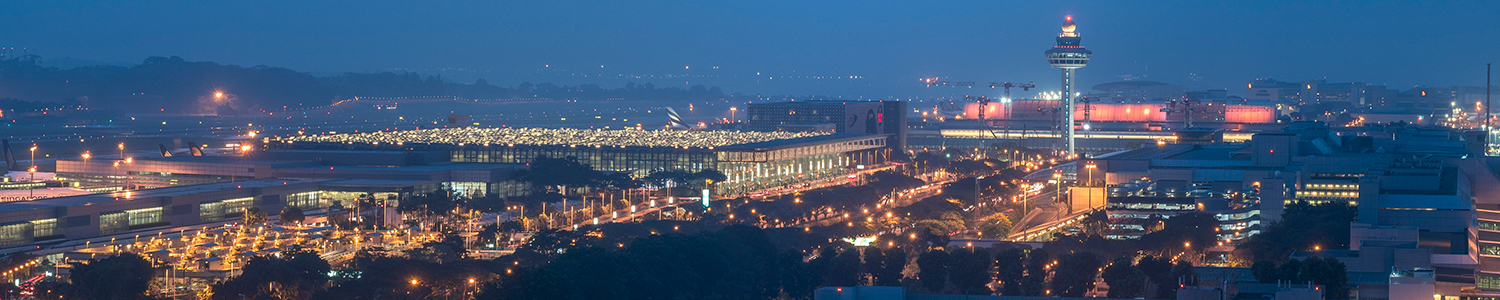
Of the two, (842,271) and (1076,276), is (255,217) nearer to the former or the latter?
(842,271)

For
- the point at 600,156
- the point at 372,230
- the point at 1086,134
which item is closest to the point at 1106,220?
the point at 372,230

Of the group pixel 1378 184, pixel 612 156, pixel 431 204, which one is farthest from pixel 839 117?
pixel 1378 184

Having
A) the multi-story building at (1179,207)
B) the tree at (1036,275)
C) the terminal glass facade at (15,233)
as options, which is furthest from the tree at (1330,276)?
the terminal glass facade at (15,233)

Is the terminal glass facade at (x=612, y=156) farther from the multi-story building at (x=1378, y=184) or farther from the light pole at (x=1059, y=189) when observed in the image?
the multi-story building at (x=1378, y=184)

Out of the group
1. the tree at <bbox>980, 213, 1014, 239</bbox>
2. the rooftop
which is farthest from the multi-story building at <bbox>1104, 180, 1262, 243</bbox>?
the rooftop

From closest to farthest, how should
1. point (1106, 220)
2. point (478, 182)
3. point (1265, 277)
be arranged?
point (1265, 277), point (1106, 220), point (478, 182)

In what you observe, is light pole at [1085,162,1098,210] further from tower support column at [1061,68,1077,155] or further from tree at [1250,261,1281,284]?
tower support column at [1061,68,1077,155]

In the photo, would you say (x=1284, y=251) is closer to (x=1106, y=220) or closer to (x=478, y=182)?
(x=1106, y=220)

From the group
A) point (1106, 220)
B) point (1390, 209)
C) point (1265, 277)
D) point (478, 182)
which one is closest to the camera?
point (1265, 277)
